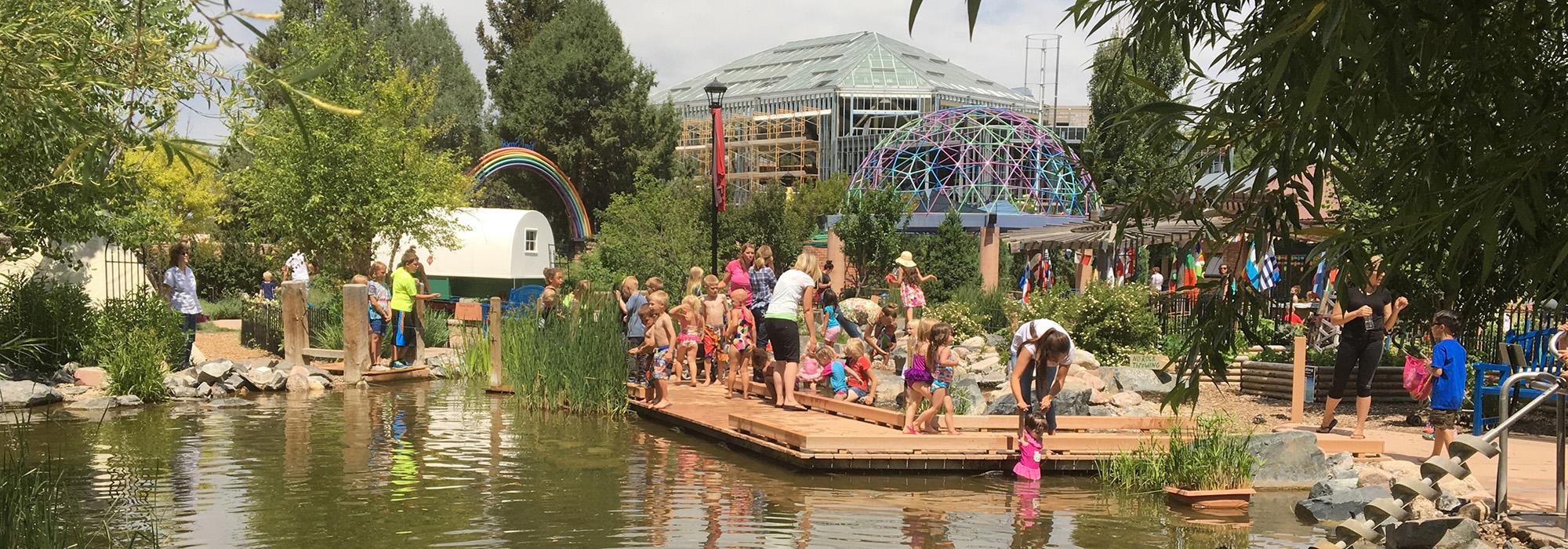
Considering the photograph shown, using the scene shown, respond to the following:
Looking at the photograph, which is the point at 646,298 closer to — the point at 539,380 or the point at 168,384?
the point at 539,380

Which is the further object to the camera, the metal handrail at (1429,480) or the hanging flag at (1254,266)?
the metal handrail at (1429,480)

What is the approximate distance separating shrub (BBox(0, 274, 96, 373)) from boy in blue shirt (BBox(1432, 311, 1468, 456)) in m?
13.2

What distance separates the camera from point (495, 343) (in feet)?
48.7

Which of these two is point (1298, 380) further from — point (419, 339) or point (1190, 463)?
point (419, 339)

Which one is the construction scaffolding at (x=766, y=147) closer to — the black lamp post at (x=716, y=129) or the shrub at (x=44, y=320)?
the black lamp post at (x=716, y=129)

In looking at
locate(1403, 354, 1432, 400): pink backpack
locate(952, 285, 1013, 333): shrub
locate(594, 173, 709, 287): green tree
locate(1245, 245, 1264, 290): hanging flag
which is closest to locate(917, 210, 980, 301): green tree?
locate(952, 285, 1013, 333): shrub

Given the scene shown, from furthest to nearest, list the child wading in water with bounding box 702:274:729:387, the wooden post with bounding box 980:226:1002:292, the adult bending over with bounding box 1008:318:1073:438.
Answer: the wooden post with bounding box 980:226:1002:292 < the child wading in water with bounding box 702:274:729:387 < the adult bending over with bounding box 1008:318:1073:438

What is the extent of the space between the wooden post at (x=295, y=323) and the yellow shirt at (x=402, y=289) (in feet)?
4.56

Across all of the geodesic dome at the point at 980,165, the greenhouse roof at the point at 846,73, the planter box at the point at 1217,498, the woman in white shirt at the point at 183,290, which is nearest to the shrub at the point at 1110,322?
the planter box at the point at 1217,498

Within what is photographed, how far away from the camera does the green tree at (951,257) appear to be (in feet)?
87.5

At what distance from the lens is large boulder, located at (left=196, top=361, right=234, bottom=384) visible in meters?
14.3

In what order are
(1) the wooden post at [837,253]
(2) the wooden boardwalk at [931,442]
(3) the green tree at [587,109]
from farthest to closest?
(3) the green tree at [587,109] → (1) the wooden post at [837,253] → (2) the wooden boardwalk at [931,442]

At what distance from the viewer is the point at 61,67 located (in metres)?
4.84

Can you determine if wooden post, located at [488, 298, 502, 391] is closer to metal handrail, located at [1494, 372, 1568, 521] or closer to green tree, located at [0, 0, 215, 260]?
green tree, located at [0, 0, 215, 260]
